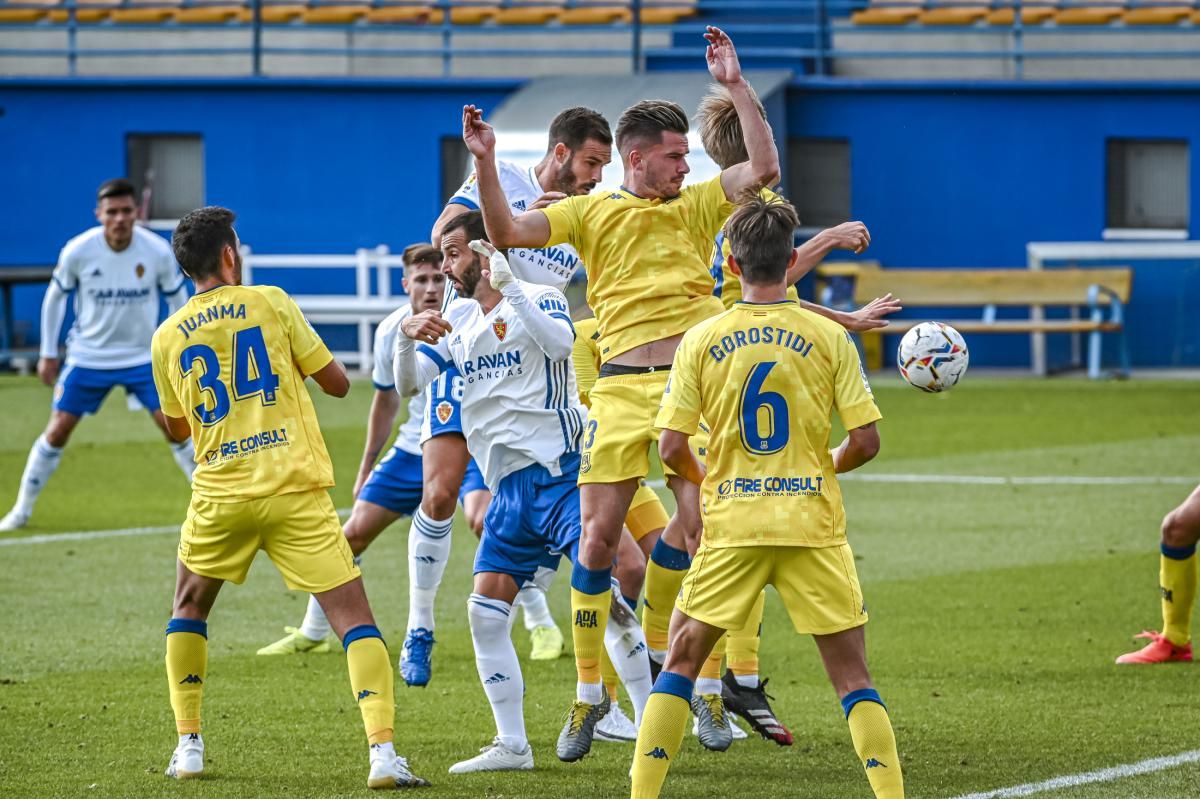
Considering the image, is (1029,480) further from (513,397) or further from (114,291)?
(513,397)

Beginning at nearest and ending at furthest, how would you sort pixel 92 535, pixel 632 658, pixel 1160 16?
pixel 632 658
pixel 92 535
pixel 1160 16

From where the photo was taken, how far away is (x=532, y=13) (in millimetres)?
28484

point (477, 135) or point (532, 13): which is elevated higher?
point (532, 13)

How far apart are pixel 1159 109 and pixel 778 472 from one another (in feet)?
68.3

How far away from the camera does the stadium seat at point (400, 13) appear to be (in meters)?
28.8

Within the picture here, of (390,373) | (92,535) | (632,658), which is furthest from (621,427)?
(92,535)

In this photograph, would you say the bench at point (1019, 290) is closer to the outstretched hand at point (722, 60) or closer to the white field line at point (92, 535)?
the white field line at point (92, 535)

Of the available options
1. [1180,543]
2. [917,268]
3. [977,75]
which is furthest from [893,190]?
[1180,543]

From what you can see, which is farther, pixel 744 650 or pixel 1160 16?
pixel 1160 16

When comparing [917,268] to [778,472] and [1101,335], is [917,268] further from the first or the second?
[778,472]

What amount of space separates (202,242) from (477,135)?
1016mm

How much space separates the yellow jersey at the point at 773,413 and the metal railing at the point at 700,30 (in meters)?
20.3

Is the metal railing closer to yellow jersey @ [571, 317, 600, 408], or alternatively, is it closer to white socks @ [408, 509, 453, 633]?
white socks @ [408, 509, 453, 633]

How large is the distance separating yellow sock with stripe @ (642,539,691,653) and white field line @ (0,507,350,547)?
240 inches
